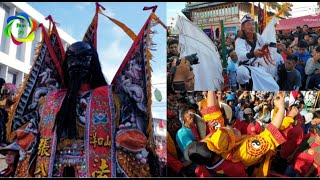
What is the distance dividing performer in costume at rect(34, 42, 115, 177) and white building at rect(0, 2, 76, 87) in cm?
39

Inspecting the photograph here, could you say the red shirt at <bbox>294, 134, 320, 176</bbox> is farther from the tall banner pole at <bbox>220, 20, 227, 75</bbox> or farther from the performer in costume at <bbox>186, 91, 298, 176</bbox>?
the tall banner pole at <bbox>220, 20, 227, 75</bbox>

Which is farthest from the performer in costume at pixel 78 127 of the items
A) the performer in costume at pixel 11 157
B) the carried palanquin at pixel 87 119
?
the performer in costume at pixel 11 157

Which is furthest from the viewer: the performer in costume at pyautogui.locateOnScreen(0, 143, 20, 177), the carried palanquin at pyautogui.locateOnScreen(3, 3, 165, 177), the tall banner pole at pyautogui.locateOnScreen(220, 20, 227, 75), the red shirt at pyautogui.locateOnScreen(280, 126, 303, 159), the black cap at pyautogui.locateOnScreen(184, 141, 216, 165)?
the tall banner pole at pyautogui.locateOnScreen(220, 20, 227, 75)

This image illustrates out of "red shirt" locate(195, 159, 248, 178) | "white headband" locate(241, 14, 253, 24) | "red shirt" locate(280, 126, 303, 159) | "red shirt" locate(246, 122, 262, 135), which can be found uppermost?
"white headband" locate(241, 14, 253, 24)

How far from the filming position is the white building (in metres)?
2.91

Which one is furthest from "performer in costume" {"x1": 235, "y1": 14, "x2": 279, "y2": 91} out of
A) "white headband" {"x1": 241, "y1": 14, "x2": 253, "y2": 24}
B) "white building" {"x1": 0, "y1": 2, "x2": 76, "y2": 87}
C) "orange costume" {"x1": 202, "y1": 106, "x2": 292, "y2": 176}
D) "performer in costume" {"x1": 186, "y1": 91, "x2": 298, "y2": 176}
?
"white building" {"x1": 0, "y1": 2, "x2": 76, "y2": 87}

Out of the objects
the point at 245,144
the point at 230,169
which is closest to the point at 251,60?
the point at 245,144

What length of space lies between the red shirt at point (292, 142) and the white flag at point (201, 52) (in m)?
0.76

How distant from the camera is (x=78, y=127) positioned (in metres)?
2.54

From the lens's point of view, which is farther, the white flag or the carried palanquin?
the white flag

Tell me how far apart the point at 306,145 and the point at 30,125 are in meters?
2.23

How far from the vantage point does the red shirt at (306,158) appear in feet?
9.61

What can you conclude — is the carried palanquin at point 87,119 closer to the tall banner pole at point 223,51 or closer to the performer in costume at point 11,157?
the performer in costume at point 11,157

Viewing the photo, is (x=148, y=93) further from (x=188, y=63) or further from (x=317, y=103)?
(x=317, y=103)
